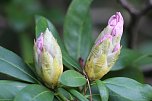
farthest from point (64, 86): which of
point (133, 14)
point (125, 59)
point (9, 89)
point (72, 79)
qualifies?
point (133, 14)

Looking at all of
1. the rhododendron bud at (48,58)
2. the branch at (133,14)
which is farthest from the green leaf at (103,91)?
the branch at (133,14)

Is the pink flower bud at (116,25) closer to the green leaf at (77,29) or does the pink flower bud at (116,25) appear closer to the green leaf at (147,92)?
the green leaf at (147,92)

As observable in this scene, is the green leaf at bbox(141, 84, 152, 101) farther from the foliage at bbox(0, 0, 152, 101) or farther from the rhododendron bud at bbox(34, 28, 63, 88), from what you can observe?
the rhododendron bud at bbox(34, 28, 63, 88)

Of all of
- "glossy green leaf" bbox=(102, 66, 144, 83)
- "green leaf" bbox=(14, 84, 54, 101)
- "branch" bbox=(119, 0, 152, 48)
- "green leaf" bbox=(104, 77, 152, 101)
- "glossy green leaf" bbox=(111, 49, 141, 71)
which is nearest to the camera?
"green leaf" bbox=(14, 84, 54, 101)

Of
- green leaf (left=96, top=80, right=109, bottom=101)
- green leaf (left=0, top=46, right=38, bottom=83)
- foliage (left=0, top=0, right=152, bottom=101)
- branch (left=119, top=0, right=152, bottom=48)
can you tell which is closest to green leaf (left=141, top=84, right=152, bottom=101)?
foliage (left=0, top=0, right=152, bottom=101)

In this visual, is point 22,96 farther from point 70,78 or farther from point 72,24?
point 72,24

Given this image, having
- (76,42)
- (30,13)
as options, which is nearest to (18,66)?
(76,42)

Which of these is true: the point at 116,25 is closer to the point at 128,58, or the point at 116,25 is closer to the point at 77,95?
the point at 77,95
